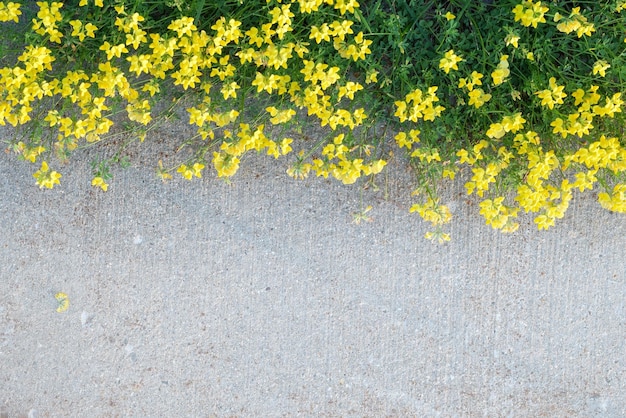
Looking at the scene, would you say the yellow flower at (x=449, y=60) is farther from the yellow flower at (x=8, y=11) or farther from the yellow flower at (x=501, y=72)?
the yellow flower at (x=8, y=11)

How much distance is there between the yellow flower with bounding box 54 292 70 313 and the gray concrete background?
A: 1.2 inches

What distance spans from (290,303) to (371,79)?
41.9 inches

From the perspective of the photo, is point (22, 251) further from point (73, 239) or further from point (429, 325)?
point (429, 325)

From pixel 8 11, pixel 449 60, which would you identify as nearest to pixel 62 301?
pixel 8 11

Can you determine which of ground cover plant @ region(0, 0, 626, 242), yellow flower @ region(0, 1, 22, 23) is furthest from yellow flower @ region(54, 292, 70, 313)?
yellow flower @ region(0, 1, 22, 23)

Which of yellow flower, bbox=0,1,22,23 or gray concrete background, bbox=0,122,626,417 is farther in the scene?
gray concrete background, bbox=0,122,626,417

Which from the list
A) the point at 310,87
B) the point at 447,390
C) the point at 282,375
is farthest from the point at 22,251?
the point at 447,390

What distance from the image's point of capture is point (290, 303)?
2592 mm

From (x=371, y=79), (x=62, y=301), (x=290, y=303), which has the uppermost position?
(x=371, y=79)

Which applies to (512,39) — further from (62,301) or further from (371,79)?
(62,301)

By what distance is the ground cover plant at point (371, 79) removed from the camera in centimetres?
195

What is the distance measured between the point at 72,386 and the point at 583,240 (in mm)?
2359

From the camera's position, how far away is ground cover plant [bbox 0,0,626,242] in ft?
6.41

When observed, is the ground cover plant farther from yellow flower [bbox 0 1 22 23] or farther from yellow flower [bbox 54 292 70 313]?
yellow flower [bbox 54 292 70 313]
